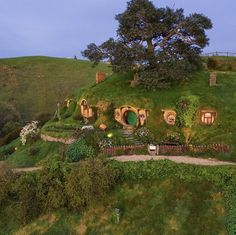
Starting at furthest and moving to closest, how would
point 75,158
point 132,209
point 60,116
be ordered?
1. point 60,116
2. point 75,158
3. point 132,209

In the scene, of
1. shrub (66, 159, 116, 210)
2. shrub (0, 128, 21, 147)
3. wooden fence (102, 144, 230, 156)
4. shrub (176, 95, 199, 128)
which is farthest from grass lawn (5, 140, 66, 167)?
shrub (176, 95, 199, 128)

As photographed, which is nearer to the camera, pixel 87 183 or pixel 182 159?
pixel 87 183

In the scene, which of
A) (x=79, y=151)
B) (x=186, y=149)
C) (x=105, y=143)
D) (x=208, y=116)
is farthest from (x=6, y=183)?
(x=208, y=116)

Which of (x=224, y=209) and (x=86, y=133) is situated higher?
(x=86, y=133)

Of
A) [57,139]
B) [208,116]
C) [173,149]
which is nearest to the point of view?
[173,149]

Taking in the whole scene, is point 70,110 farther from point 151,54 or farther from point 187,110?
point 187,110

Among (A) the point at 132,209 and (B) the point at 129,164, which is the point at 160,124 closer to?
(B) the point at 129,164

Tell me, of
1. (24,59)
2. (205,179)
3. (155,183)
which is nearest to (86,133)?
(155,183)
